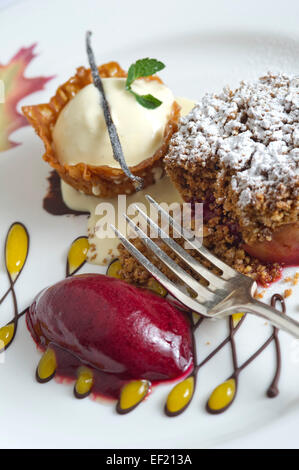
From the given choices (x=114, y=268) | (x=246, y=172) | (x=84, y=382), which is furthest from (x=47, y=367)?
(x=246, y=172)

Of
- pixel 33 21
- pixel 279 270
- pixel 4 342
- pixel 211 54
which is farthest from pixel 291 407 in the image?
pixel 33 21

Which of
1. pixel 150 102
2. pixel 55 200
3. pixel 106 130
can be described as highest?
pixel 150 102

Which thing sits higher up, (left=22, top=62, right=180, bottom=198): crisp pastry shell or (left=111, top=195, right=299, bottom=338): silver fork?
(left=22, top=62, right=180, bottom=198): crisp pastry shell

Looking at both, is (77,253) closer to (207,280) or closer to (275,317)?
(207,280)

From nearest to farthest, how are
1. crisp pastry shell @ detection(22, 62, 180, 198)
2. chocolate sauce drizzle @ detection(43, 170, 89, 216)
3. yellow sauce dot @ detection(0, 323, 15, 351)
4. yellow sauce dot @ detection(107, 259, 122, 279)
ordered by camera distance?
yellow sauce dot @ detection(0, 323, 15, 351)
yellow sauce dot @ detection(107, 259, 122, 279)
crisp pastry shell @ detection(22, 62, 180, 198)
chocolate sauce drizzle @ detection(43, 170, 89, 216)

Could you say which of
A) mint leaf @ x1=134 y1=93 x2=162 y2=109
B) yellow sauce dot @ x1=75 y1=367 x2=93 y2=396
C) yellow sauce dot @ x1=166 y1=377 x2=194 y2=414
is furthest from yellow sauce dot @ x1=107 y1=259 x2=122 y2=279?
mint leaf @ x1=134 y1=93 x2=162 y2=109

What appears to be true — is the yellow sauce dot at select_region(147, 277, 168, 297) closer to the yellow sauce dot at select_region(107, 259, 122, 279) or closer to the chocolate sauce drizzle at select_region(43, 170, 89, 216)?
the yellow sauce dot at select_region(107, 259, 122, 279)

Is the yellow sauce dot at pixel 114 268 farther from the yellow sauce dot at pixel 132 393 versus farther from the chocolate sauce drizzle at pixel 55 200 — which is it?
the yellow sauce dot at pixel 132 393

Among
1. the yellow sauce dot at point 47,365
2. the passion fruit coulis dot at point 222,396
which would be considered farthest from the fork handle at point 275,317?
the yellow sauce dot at point 47,365
